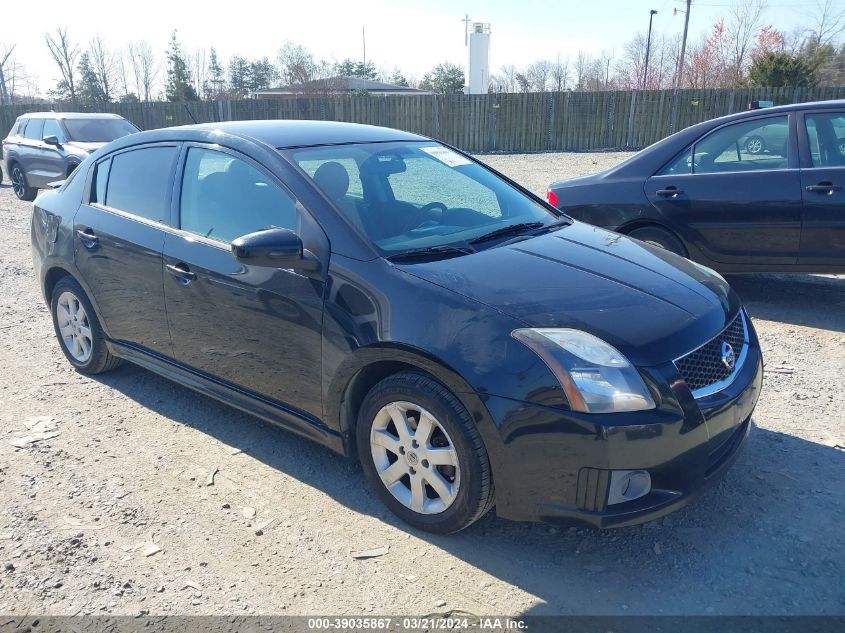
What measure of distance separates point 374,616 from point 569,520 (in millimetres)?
829

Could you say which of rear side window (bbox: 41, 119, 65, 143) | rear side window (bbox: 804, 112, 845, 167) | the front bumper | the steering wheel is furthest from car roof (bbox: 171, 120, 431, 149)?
rear side window (bbox: 41, 119, 65, 143)

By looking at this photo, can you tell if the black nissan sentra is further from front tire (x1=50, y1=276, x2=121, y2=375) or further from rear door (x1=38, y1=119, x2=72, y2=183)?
rear door (x1=38, y1=119, x2=72, y2=183)

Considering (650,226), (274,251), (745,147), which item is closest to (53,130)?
(650,226)

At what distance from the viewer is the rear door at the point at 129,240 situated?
413 cm

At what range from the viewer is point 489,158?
885 inches

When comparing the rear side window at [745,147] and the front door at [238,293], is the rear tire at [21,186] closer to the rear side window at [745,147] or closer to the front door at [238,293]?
the front door at [238,293]

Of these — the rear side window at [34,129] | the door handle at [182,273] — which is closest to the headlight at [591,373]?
the door handle at [182,273]

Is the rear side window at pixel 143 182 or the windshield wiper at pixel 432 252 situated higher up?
the rear side window at pixel 143 182

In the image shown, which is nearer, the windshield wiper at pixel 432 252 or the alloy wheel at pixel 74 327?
the windshield wiper at pixel 432 252

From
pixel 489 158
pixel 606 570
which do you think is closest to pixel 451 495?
pixel 606 570

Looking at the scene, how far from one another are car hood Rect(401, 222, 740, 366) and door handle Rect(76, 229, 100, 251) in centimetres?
243

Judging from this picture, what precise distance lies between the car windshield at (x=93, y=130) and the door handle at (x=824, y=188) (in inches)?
508

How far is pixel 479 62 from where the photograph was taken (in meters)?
46.0

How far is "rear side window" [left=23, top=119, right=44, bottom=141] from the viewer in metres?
14.8
